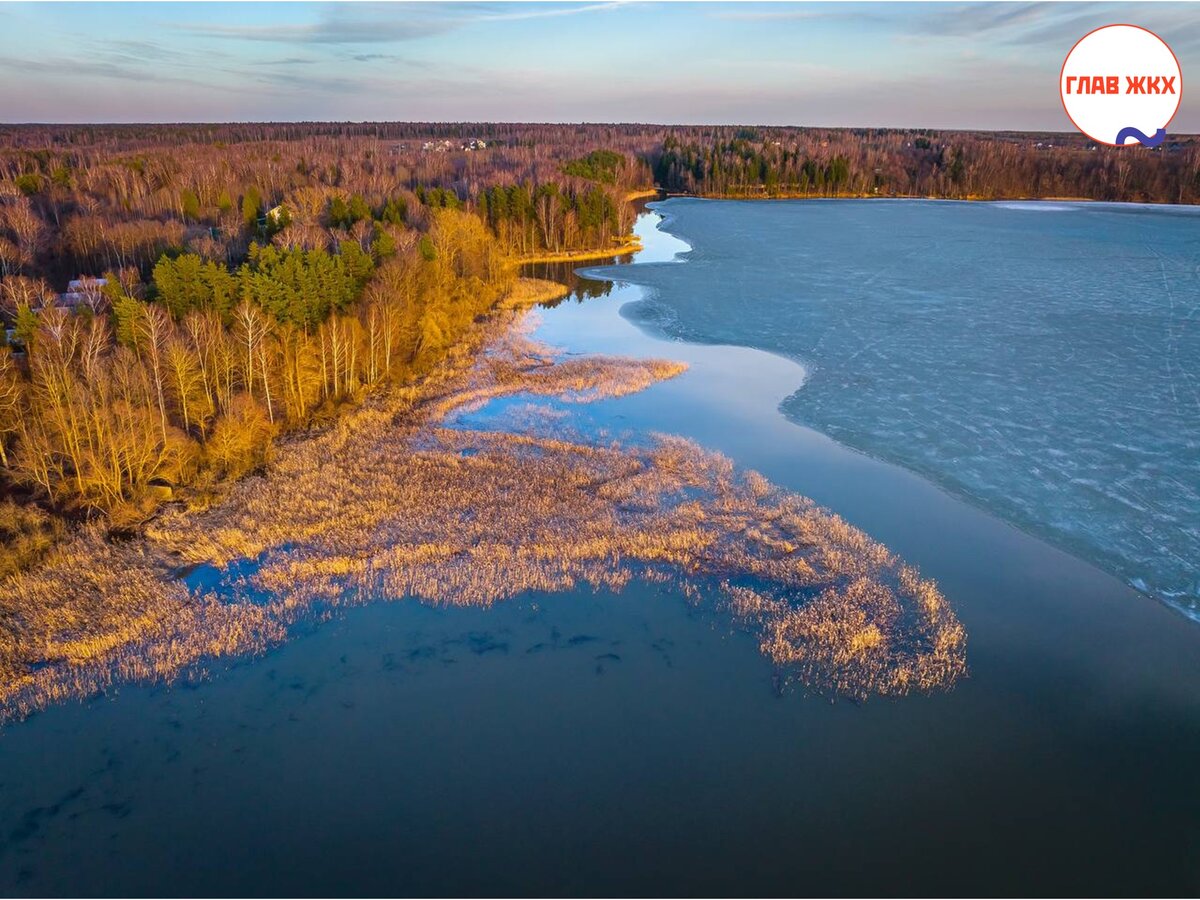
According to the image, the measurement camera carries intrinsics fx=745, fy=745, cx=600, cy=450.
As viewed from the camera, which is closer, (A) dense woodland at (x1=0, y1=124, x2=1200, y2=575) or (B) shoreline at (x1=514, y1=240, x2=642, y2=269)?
(A) dense woodland at (x1=0, y1=124, x2=1200, y2=575)

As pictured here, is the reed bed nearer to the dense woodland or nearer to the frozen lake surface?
the dense woodland

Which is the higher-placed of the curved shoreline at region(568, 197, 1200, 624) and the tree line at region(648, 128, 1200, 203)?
the tree line at region(648, 128, 1200, 203)

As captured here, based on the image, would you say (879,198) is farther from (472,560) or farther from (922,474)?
(472,560)

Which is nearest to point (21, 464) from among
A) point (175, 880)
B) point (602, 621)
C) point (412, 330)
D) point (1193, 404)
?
point (175, 880)

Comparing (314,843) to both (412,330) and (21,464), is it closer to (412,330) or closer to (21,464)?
(21,464)

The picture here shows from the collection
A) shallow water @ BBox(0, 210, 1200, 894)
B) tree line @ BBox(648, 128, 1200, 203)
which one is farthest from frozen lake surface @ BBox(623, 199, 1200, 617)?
tree line @ BBox(648, 128, 1200, 203)

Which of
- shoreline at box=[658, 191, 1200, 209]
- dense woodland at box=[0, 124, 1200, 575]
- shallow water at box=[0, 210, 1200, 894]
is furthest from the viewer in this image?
shoreline at box=[658, 191, 1200, 209]
